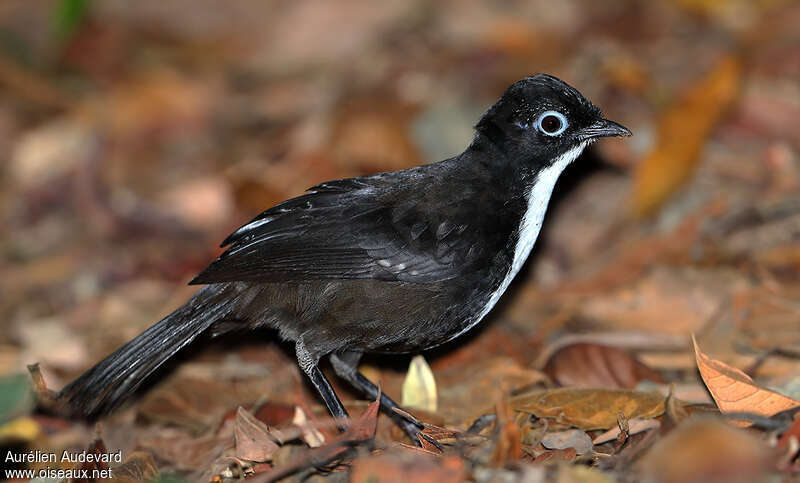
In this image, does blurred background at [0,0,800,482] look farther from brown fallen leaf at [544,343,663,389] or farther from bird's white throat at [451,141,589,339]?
A: bird's white throat at [451,141,589,339]

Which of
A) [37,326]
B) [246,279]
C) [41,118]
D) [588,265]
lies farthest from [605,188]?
[41,118]

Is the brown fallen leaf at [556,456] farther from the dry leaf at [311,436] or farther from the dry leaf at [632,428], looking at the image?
the dry leaf at [311,436]

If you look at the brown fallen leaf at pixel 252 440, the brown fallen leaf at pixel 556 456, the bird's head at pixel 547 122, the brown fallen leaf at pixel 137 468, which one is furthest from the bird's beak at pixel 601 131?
the brown fallen leaf at pixel 137 468

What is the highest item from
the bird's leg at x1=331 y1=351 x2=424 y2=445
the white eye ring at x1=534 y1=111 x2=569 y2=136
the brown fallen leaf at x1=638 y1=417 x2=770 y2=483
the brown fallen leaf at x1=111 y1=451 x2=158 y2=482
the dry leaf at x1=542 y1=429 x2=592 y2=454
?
the white eye ring at x1=534 y1=111 x2=569 y2=136

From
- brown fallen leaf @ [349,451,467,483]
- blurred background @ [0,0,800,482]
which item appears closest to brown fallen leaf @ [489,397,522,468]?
brown fallen leaf @ [349,451,467,483]

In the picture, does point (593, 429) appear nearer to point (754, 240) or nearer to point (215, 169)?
point (754, 240)
